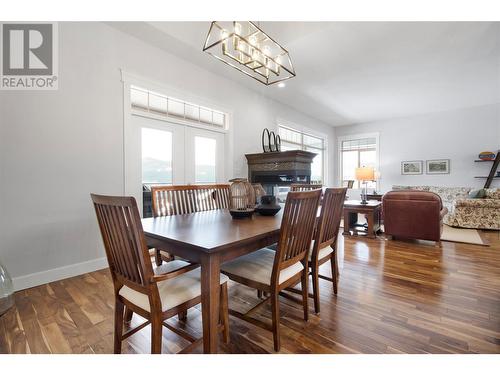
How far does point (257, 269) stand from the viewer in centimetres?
159

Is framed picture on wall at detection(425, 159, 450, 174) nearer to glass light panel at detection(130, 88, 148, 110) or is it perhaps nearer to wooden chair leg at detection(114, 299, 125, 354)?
glass light panel at detection(130, 88, 148, 110)

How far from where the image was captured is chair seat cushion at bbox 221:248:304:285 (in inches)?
59.6

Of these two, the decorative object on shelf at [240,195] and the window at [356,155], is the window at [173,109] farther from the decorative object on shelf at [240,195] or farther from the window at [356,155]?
the window at [356,155]

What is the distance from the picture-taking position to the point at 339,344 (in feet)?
4.88

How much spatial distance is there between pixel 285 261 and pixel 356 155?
7.39m

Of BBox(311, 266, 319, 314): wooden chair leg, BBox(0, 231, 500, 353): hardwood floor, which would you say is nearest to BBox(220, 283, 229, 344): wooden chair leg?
BBox(0, 231, 500, 353): hardwood floor

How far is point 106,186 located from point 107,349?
1866 mm

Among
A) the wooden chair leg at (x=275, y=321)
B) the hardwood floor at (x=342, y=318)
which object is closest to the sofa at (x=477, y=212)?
the hardwood floor at (x=342, y=318)

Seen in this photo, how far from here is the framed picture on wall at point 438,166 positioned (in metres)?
6.55

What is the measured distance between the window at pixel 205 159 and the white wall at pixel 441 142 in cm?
569

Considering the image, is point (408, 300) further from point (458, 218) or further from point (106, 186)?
point (458, 218)

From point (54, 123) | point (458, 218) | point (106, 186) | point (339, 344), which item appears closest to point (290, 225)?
point (339, 344)

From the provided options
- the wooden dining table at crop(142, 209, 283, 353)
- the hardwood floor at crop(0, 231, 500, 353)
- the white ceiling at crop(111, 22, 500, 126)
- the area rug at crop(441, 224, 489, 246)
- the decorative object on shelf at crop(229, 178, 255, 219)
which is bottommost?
the hardwood floor at crop(0, 231, 500, 353)

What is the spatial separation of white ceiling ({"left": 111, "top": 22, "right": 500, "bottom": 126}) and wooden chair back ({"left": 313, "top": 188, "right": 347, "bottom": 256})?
2189 mm
